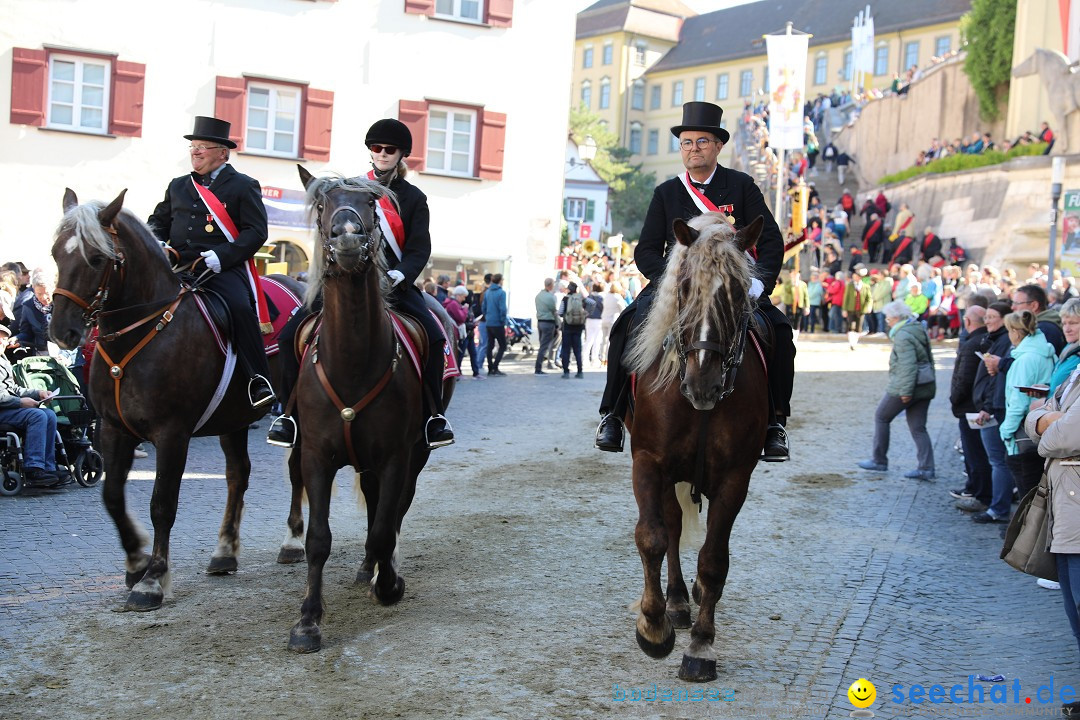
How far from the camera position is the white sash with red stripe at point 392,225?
23.9ft

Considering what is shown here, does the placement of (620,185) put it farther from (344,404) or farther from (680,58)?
(344,404)

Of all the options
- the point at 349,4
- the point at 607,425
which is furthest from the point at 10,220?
the point at 607,425

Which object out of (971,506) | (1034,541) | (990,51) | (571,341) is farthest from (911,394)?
(990,51)

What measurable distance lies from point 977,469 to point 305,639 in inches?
306

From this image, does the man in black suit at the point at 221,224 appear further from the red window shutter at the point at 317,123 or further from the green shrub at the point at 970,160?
the green shrub at the point at 970,160

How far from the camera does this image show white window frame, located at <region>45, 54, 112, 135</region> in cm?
2644

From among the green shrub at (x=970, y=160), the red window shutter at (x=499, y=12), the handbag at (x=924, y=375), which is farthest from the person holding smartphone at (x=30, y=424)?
the green shrub at (x=970, y=160)

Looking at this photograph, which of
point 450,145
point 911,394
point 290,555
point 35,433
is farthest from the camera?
point 450,145

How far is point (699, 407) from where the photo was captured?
18.7 ft

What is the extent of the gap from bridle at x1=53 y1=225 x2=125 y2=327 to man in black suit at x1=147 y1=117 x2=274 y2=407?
2.45 feet

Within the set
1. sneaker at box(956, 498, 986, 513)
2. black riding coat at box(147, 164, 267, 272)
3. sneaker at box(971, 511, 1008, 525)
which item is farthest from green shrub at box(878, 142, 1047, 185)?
black riding coat at box(147, 164, 267, 272)

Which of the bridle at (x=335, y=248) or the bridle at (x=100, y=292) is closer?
the bridle at (x=335, y=248)

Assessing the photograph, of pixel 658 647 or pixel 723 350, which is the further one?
pixel 658 647

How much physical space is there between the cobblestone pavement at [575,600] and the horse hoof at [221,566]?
13cm
